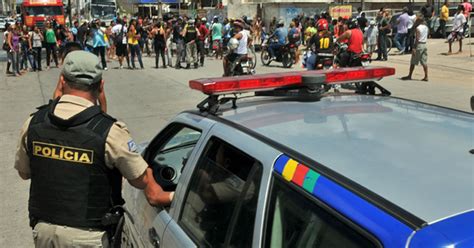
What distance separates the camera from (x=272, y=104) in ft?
8.50

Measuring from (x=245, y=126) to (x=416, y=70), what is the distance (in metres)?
14.1

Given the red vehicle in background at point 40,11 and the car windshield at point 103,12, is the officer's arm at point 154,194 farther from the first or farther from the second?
the car windshield at point 103,12

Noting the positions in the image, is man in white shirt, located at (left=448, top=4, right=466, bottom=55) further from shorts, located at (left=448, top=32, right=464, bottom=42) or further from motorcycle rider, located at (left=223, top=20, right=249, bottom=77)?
motorcycle rider, located at (left=223, top=20, right=249, bottom=77)

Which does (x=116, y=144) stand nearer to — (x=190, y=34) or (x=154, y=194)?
(x=154, y=194)

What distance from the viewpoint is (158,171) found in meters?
2.97

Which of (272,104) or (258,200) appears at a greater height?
(272,104)

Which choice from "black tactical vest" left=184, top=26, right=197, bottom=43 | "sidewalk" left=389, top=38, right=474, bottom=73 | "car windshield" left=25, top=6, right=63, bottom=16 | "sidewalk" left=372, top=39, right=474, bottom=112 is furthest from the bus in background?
"sidewalk" left=372, top=39, right=474, bottom=112

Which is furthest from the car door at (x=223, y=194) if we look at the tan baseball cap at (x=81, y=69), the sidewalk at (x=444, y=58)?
the sidewalk at (x=444, y=58)

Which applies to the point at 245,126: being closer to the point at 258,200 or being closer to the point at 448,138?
the point at 258,200

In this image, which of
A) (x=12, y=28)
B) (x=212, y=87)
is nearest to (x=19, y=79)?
(x=12, y=28)

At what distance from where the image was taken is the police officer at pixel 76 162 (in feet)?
7.29

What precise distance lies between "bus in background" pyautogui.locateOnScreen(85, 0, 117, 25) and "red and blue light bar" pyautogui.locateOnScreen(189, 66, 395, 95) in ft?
125

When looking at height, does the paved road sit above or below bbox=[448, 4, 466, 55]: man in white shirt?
below

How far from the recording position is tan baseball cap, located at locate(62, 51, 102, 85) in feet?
7.63
